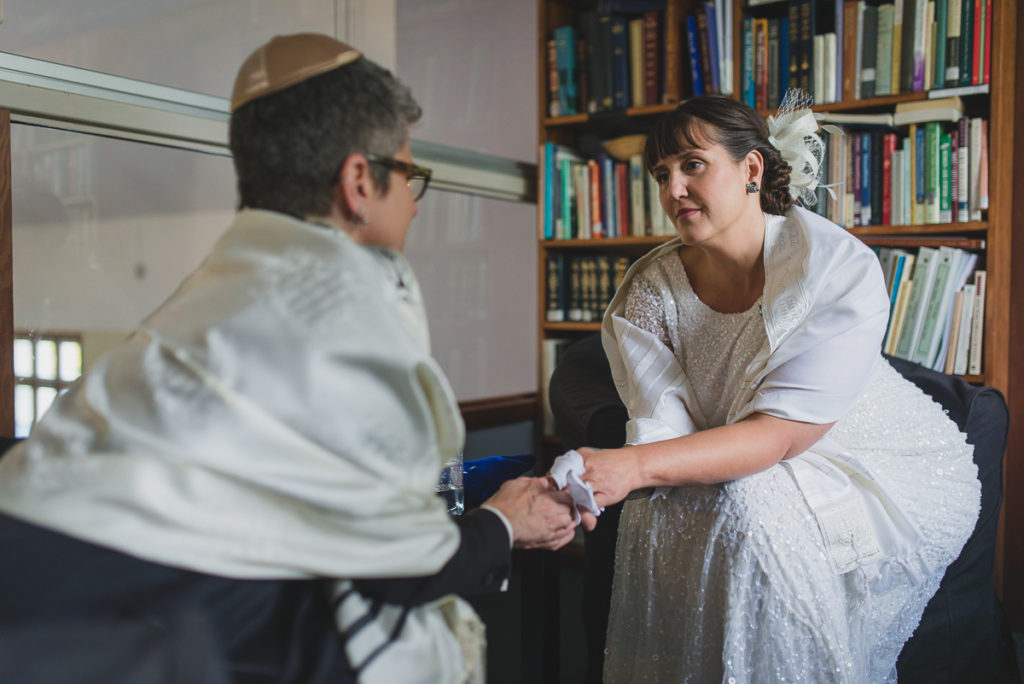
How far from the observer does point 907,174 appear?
2449mm

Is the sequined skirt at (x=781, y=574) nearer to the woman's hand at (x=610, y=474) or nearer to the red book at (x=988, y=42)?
the woman's hand at (x=610, y=474)

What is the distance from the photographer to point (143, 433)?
0.82 meters

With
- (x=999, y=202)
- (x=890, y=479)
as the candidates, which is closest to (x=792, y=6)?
(x=999, y=202)

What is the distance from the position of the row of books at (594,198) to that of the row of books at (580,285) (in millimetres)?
89

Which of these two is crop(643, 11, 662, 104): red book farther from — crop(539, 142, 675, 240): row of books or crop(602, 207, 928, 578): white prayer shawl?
crop(602, 207, 928, 578): white prayer shawl

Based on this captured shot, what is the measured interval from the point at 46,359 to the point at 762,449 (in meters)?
1.70

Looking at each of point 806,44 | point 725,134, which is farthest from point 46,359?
point 806,44

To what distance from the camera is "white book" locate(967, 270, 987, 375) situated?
2361 mm

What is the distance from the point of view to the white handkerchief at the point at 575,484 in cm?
137

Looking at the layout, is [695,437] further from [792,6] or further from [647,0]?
[647,0]

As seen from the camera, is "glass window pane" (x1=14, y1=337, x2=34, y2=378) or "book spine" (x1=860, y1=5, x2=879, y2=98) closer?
"glass window pane" (x1=14, y1=337, x2=34, y2=378)

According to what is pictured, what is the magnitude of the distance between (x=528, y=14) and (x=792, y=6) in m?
1.21

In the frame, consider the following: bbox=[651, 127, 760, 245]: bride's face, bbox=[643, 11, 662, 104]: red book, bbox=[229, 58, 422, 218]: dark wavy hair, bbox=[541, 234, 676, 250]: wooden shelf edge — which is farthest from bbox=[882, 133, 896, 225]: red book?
bbox=[229, 58, 422, 218]: dark wavy hair

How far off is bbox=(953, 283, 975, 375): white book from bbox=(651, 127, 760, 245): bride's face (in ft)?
3.35
